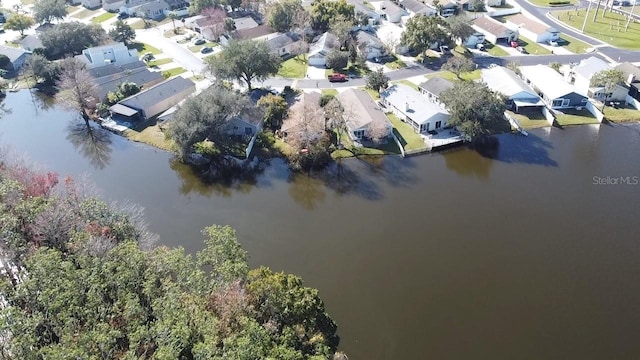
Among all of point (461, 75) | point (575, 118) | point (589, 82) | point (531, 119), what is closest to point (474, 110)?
point (531, 119)

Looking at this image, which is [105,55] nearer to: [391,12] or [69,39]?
[69,39]

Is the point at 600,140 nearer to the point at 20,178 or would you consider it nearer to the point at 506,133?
the point at 506,133

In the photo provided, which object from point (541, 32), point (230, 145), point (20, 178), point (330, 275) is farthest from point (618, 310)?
point (541, 32)

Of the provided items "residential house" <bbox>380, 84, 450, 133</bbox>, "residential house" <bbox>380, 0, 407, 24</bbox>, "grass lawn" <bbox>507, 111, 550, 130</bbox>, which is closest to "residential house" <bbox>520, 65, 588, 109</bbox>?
"grass lawn" <bbox>507, 111, 550, 130</bbox>

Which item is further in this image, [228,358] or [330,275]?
[330,275]

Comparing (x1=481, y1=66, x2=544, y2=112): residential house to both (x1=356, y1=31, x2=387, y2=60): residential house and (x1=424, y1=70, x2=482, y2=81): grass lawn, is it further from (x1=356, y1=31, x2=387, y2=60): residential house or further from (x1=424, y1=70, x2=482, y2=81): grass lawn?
(x1=356, y1=31, x2=387, y2=60): residential house

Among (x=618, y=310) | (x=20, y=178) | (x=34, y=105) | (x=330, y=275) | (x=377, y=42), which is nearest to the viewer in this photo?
(x=618, y=310)

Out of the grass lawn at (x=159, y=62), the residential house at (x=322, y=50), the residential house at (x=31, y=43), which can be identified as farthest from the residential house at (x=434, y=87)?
the residential house at (x=31, y=43)
